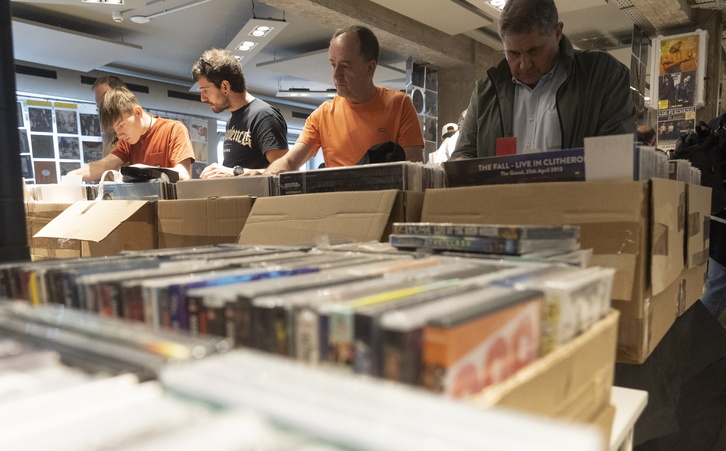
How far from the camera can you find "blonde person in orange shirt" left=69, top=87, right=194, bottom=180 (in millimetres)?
2355

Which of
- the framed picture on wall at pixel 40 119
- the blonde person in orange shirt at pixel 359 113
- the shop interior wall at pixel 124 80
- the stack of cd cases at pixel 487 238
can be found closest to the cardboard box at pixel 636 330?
the stack of cd cases at pixel 487 238

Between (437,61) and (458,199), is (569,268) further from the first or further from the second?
(437,61)

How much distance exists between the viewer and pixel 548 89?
1626mm

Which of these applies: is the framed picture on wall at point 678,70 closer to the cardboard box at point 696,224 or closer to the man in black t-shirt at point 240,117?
the cardboard box at point 696,224

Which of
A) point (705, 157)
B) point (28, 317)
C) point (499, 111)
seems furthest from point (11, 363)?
point (705, 157)

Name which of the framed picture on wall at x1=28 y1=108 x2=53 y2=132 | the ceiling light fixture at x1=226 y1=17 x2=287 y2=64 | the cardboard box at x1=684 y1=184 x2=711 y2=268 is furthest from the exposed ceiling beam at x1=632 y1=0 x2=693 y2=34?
the framed picture on wall at x1=28 y1=108 x2=53 y2=132

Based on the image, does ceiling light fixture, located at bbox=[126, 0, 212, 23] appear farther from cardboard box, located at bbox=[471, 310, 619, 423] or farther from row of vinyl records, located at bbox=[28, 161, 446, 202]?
cardboard box, located at bbox=[471, 310, 619, 423]

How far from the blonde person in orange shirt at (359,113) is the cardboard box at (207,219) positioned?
1.46 feet

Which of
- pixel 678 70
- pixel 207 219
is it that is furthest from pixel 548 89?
pixel 678 70

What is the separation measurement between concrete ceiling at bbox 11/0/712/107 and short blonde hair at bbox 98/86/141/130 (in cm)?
190

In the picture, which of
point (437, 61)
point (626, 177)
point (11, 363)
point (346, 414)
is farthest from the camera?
point (437, 61)

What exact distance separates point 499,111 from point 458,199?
70 centimetres

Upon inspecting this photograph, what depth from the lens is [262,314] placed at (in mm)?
460

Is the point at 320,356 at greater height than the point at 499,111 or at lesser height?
lesser
